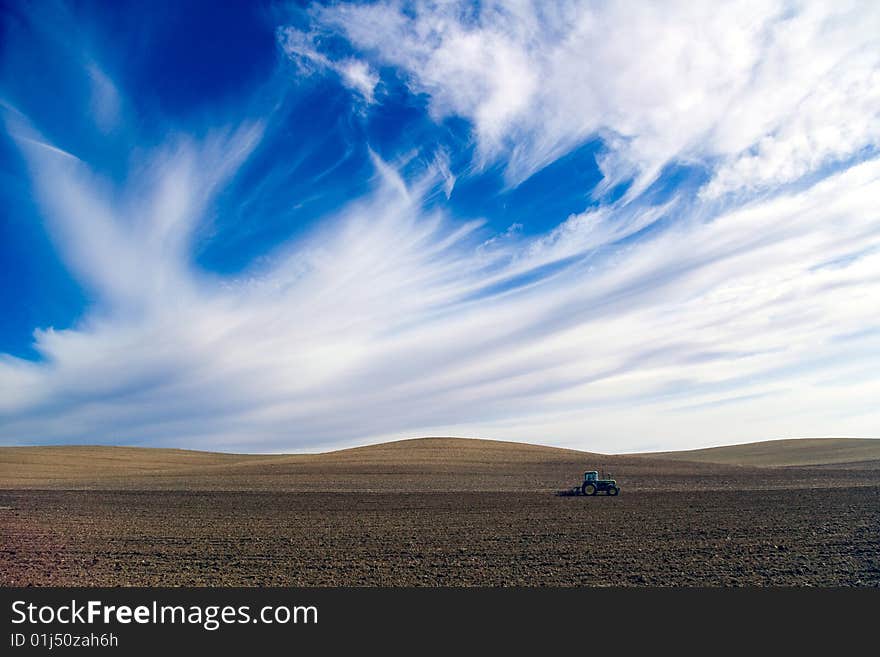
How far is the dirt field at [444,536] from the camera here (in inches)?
623

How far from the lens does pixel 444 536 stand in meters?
22.0

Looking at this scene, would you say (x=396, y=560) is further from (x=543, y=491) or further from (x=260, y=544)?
(x=543, y=491)

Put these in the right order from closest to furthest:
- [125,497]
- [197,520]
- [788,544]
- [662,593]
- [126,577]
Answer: [662,593], [126,577], [788,544], [197,520], [125,497]

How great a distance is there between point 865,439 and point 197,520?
124m

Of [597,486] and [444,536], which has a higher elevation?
[597,486]

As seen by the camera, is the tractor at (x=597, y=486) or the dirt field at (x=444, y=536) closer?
the dirt field at (x=444, y=536)

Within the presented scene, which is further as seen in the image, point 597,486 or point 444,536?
point 597,486

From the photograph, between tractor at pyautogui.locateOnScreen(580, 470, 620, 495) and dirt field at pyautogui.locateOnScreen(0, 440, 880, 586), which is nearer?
dirt field at pyautogui.locateOnScreen(0, 440, 880, 586)

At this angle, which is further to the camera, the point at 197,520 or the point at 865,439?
the point at 865,439

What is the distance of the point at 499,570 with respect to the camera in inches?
642

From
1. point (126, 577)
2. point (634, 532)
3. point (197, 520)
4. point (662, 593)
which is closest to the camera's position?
point (662, 593)

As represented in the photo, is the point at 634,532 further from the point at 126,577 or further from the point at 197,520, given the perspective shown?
the point at 197,520

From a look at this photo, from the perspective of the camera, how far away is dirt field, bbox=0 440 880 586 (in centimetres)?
1583

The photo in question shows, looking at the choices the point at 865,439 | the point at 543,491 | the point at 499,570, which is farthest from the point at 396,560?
the point at 865,439
